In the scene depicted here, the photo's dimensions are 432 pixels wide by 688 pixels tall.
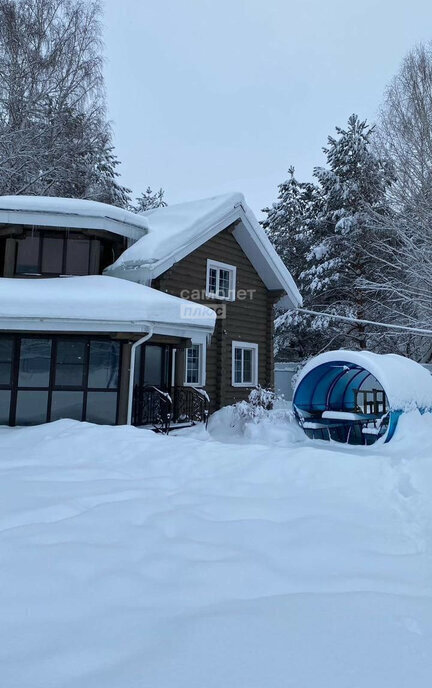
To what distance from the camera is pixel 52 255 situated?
12.2 meters

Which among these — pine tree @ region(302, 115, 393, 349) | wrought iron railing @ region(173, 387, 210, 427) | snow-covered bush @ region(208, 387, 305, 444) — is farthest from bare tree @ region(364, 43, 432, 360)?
wrought iron railing @ region(173, 387, 210, 427)

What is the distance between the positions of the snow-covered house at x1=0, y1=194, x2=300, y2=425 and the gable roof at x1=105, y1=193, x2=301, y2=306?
0.04 m

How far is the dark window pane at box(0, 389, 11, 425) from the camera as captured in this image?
9953mm

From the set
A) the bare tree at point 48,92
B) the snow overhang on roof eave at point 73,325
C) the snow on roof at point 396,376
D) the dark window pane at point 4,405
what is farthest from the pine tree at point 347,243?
the dark window pane at point 4,405

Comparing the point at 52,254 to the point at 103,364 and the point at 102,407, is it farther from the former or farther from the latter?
the point at 102,407

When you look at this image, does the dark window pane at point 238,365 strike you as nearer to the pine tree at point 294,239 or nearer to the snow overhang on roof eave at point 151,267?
the snow overhang on roof eave at point 151,267

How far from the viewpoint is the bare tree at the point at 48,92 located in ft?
60.2

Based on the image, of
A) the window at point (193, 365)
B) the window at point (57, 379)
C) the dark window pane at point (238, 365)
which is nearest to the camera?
the window at point (57, 379)

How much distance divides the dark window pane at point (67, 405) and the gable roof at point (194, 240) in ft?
11.1

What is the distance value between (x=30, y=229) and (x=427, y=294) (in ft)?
Answer: 47.1

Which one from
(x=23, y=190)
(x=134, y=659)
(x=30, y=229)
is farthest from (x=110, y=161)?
(x=134, y=659)

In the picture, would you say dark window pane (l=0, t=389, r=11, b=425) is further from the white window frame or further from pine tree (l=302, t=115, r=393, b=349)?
pine tree (l=302, t=115, r=393, b=349)

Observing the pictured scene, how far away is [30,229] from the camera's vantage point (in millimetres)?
12023

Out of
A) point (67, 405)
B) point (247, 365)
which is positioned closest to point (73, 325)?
point (67, 405)
